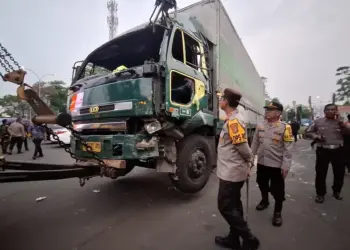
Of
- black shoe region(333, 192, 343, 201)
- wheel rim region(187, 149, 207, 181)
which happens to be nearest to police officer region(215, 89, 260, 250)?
wheel rim region(187, 149, 207, 181)

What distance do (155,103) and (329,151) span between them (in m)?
2.90

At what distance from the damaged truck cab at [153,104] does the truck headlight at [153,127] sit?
0.01 metres

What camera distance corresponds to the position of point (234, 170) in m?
2.23

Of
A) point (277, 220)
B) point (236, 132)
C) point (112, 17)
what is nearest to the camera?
point (236, 132)

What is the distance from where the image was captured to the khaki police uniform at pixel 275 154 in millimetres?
2928

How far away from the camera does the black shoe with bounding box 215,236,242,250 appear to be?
2.33 metres

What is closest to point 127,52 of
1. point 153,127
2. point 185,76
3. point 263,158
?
point 185,76

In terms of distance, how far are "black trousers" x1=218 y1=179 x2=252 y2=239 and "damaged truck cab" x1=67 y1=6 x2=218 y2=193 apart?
1.12m

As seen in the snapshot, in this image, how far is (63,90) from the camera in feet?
109

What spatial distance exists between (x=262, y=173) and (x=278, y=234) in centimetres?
85

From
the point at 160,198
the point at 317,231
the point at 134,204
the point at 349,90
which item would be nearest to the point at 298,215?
the point at 317,231

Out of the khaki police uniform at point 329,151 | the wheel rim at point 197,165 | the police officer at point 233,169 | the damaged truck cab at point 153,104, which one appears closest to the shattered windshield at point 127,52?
the damaged truck cab at point 153,104

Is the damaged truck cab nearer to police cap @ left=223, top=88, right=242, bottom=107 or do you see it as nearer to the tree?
police cap @ left=223, top=88, right=242, bottom=107

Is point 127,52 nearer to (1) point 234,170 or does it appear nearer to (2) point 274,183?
(1) point 234,170
